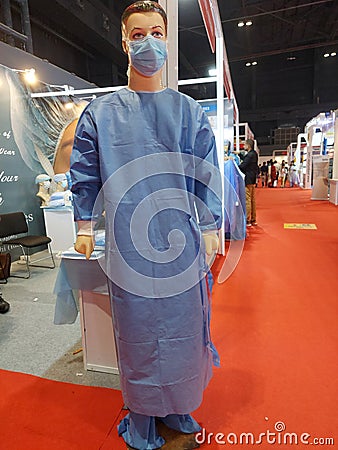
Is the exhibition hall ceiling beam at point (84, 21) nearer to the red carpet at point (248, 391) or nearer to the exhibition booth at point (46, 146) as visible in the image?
the exhibition booth at point (46, 146)

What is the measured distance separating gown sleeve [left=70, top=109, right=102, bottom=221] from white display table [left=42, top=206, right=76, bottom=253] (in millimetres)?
3473

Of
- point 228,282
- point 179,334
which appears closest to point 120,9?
point 228,282

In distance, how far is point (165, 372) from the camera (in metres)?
1.19

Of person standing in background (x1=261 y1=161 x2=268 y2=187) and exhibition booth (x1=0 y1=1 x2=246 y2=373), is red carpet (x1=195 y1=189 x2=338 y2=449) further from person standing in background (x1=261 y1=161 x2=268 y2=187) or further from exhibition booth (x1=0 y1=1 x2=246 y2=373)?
person standing in background (x1=261 y1=161 x2=268 y2=187)

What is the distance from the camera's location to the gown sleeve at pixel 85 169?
1.13 meters

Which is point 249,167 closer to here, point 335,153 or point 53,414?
point 335,153

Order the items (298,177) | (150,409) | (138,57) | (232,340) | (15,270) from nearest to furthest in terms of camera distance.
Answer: (138,57) < (150,409) < (232,340) < (15,270) < (298,177)

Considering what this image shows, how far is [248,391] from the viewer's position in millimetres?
1650

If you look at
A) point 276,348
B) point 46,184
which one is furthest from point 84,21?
point 276,348

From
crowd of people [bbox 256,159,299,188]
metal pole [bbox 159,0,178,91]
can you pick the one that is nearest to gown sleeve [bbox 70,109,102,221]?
metal pole [bbox 159,0,178,91]

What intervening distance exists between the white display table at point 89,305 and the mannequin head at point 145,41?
885 mm

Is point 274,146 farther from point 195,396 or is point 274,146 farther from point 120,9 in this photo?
point 195,396

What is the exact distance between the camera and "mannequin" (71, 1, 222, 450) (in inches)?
43.8

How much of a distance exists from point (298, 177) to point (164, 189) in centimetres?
1629
